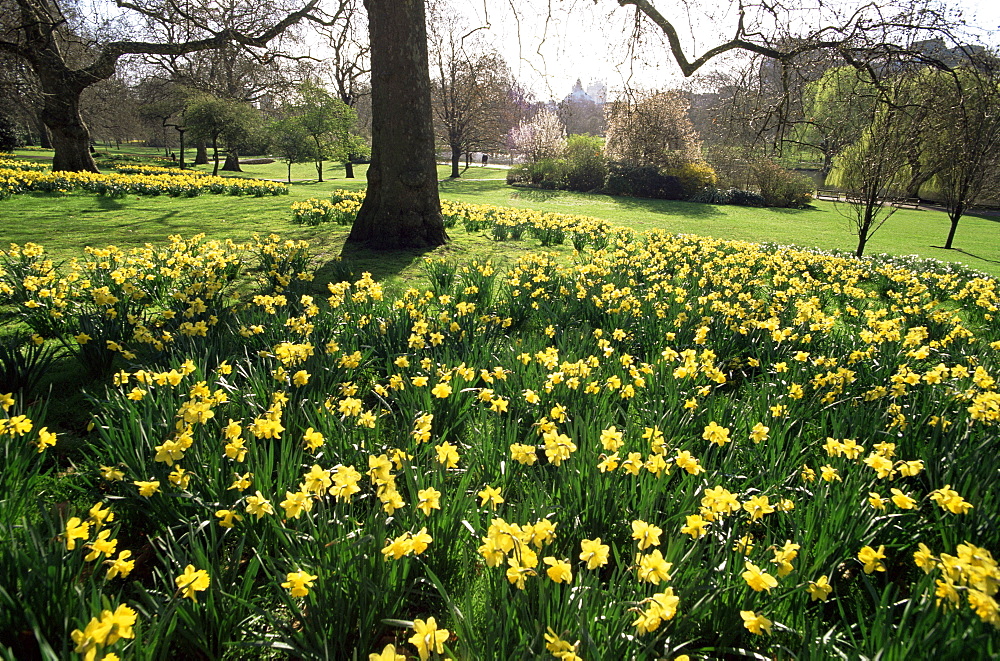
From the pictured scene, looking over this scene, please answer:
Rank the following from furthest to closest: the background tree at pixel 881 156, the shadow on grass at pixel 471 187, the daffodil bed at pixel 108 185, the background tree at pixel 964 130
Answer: the shadow on grass at pixel 471 187 → the daffodil bed at pixel 108 185 → the background tree at pixel 881 156 → the background tree at pixel 964 130

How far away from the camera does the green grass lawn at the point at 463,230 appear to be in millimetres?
7332

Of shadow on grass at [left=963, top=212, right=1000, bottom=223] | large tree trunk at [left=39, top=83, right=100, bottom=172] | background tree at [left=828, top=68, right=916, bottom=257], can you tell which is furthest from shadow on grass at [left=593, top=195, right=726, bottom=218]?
large tree trunk at [left=39, top=83, right=100, bottom=172]

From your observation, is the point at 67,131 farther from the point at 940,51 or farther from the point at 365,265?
the point at 940,51

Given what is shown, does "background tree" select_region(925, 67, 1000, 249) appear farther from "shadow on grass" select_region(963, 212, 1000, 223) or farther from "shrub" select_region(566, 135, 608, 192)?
"shrub" select_region(566, 135, 608, 192)

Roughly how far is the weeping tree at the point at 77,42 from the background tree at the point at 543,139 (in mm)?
21860

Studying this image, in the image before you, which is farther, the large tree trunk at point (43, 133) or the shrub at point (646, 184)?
the large tree trunk at point (43, 133)

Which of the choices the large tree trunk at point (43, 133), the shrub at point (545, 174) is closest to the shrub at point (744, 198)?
the shrub at point (545, 174)

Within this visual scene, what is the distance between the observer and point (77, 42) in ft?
25.6

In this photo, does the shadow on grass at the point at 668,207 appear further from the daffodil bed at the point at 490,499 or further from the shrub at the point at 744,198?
the daffodil bed at the point at 490,499

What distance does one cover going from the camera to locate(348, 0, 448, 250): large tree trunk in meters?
6.48

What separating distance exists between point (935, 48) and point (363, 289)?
7.69 meters

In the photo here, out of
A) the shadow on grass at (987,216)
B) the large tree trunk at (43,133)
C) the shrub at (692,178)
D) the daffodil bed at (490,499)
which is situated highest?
the large tree trunk at (43,133)

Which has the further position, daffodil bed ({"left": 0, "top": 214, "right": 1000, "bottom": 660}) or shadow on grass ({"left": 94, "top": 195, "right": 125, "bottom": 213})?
shadow on grass ({"left": 94, "top": 195, "right": 125, "bottom": 213})

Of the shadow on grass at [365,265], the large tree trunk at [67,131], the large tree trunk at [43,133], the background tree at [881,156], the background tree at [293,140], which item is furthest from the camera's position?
the large tree trunk at [43,133]
